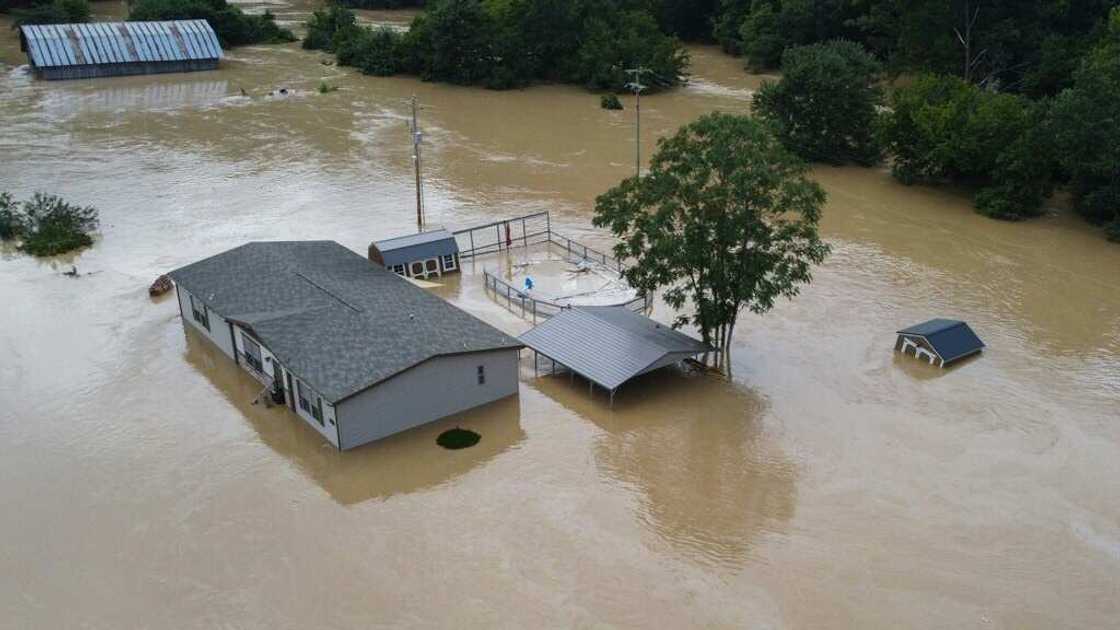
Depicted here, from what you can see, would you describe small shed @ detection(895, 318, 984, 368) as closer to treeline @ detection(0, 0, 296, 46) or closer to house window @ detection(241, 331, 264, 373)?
house window @ detection(241, 331, 264, 373)

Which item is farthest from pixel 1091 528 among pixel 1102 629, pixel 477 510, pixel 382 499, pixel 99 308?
pixel 99 308

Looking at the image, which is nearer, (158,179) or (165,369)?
(165,369)

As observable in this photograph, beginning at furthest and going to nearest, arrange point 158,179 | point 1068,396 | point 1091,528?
point 158,179
point 1068,396
point 1091,528

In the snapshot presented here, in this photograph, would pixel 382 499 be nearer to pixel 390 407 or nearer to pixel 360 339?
pixel 390 407

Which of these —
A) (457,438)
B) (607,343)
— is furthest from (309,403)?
(607,343)

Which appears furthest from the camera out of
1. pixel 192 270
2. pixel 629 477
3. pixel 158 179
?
pixel 158 179

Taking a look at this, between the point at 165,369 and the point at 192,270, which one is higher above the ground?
the point at 192,270
